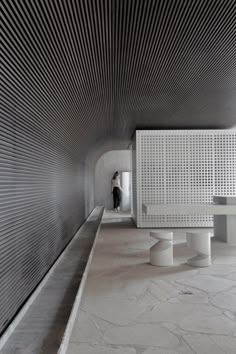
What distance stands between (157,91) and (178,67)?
1332 mm

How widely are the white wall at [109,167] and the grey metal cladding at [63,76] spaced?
11.6 meters

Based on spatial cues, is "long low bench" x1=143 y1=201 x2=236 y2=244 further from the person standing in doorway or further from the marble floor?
the person standing in doorway

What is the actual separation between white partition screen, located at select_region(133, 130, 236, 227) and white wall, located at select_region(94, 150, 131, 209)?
27.0 feet

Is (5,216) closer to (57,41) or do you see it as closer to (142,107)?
(57,41)

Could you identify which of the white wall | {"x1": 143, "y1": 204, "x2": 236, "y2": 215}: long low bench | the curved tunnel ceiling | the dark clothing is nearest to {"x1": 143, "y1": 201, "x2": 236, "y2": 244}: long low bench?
{"x1": 143, "y1": 204, "x2": 236, "y2": 215}: long low bench

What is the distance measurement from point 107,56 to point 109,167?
46.4 ft

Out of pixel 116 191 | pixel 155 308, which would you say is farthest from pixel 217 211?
pixel 116 191

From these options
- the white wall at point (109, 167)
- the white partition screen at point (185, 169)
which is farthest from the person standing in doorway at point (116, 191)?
the white partition screen at point (185, 169)

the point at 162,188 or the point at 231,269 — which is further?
the point at 162,188

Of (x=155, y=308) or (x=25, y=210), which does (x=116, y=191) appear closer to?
(x=25, y=210)

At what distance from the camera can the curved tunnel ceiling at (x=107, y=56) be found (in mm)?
3020

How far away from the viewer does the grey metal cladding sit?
3037 millimetres

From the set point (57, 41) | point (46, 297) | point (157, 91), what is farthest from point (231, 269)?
point (57, 41)

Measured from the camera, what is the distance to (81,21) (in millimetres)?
3250
